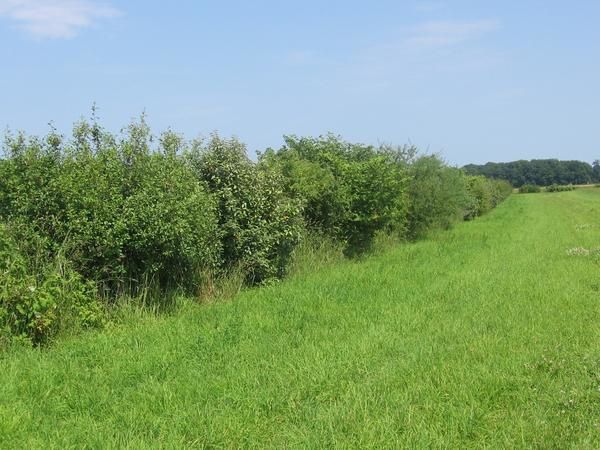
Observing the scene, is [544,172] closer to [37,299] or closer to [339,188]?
[339,188]

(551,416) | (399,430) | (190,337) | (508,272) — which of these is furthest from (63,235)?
(508,272)

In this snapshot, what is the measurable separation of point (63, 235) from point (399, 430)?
5.95 metres

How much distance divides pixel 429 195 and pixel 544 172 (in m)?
138

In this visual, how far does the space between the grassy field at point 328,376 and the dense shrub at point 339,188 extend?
17.7 ft

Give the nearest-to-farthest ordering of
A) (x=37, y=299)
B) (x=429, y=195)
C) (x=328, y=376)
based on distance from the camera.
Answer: (x=328, y=376) → (x=37, y=299) → (x=429, y=195)

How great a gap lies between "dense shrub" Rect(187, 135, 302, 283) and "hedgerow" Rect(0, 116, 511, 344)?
0.08 ft

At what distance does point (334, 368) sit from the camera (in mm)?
5961

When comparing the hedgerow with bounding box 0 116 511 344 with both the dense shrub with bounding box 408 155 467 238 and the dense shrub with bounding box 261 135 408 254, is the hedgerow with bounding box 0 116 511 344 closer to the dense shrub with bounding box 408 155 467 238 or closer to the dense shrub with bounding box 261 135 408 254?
the dense shrub with bounding box 261 135 408 254

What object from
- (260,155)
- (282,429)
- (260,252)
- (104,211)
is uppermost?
(260,155)

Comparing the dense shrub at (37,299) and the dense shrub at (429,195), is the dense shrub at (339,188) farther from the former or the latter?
the dense shrub at (37,299)

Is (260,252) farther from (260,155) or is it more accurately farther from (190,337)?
(190,337)

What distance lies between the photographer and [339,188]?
51.2 feet

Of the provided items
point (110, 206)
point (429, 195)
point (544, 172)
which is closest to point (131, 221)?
point (110, 206)

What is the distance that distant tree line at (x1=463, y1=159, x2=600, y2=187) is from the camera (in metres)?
144
